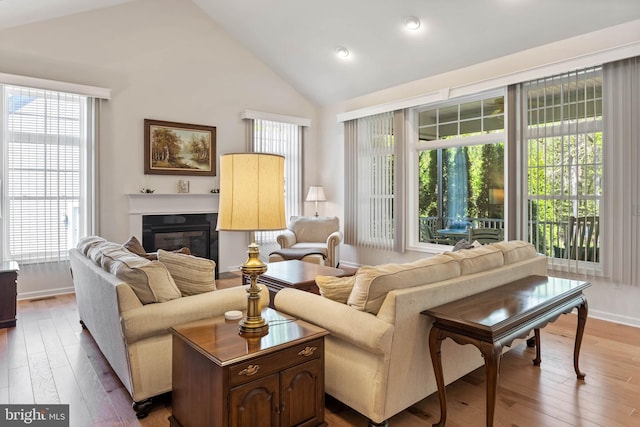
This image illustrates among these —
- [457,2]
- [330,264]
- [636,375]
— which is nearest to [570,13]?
[457,2]

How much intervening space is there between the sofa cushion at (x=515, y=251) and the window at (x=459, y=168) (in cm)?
204

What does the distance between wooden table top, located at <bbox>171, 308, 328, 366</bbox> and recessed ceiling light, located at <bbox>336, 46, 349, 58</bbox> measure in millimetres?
4514

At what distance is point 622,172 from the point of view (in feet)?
12.3

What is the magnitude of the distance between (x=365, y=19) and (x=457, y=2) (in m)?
1.17

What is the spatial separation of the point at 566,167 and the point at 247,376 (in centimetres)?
403

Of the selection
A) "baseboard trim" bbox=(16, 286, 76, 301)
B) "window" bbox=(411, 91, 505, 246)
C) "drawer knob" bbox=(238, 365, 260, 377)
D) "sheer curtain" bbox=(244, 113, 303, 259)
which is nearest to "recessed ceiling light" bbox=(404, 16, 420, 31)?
"window" bbox=(411, 91, 505, 246)

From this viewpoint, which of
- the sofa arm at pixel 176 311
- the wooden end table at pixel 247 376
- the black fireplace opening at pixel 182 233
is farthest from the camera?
the black fireplace opening at pixel 182 233

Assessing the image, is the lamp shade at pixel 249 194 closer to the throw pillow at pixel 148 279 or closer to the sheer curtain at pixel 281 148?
the throw pillow at pixel 148 279

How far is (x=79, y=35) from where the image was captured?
193 inches

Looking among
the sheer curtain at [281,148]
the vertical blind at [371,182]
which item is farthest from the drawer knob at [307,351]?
the sheer curtain at [281,148]

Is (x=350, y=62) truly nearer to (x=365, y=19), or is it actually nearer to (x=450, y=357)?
(x=365, y=19)

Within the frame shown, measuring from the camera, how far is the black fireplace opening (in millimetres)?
5430

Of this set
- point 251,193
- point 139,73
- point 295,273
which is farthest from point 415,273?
point 139,73

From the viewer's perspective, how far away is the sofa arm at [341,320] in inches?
72.1
